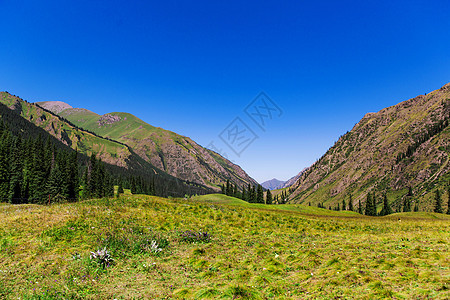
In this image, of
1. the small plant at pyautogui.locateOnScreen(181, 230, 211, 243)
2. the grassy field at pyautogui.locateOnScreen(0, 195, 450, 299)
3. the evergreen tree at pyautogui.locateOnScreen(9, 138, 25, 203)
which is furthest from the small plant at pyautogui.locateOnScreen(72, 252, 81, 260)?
the evergreen tree at pyautogui.locateOnScreen(9, 138, 25, 203)

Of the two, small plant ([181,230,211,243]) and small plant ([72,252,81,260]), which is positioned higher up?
small plant ([181,230,211,243])

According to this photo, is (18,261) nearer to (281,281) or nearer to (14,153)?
(281,281)

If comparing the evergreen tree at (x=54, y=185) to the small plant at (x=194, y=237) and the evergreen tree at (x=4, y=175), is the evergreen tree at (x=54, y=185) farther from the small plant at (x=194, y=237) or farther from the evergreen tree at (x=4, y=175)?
the small plant at (x=194, y=237)

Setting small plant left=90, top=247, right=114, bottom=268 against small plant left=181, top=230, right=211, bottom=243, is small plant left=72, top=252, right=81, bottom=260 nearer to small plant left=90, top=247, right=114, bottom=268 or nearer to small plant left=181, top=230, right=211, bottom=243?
small plant left=90, top=247, right=114, bottom=268

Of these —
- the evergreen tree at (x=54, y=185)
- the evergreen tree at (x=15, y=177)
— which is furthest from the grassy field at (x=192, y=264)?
the evergreen tree at (x=15, y=177)

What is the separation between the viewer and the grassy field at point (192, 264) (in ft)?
32.3

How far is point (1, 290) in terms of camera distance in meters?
10.6

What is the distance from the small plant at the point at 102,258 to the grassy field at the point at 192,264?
0.23 m

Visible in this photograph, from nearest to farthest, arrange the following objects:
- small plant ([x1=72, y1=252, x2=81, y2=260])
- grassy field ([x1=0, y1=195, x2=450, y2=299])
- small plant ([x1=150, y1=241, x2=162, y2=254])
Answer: grassy field ([x1=0, y1=195, x2=450, y2=299]), small plant ([x1=72, y1=252, x2=81, y2=260]), small plant ([x1=150, y1=241, x2=162, y2=254])

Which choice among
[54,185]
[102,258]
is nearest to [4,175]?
[54,185]

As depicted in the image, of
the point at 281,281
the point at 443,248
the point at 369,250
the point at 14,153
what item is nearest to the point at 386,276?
the point at 281,281

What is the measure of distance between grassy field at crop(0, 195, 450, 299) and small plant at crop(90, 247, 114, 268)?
23cm

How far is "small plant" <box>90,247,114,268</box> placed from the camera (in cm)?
1372

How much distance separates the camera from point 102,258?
13.8 meters
